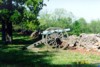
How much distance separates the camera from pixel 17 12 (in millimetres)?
48312

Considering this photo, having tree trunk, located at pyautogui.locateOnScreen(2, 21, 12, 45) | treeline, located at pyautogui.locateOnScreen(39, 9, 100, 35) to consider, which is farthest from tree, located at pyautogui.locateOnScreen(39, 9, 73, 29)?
tree trunk, located at pyautogui.locateOnScreen(2, 21, 12, 45)

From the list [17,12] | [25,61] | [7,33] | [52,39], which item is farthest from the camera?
[7,33]

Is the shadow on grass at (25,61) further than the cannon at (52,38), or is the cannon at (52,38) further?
the cannon at (52,38)

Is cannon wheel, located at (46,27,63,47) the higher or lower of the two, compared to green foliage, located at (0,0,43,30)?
lower

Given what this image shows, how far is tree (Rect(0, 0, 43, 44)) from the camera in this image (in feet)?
157

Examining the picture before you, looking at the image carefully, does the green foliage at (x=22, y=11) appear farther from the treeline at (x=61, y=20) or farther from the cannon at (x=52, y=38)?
the treeline at (x=61, y=20)

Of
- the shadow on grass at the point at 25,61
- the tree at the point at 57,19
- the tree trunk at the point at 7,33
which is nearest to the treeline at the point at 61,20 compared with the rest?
the tree at the point at 57,19

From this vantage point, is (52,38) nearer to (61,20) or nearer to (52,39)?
(52,39)

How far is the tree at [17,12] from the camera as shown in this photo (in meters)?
47.9

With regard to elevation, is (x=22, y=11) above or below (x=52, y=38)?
above

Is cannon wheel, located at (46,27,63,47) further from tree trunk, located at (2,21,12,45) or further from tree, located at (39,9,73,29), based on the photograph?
tree, located at (39,9,73,29)

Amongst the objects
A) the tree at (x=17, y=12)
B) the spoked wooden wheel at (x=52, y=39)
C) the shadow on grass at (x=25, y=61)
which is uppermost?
the tree at (x=17, y=12)

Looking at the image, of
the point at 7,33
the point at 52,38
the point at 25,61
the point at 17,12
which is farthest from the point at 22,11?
the point at 25,61

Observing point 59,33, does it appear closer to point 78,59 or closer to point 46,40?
point 46,40
